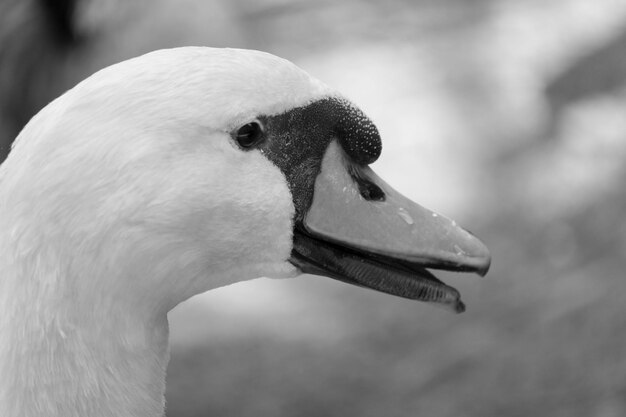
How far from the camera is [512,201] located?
5637 mm

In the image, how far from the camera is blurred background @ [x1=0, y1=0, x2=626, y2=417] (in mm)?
4605

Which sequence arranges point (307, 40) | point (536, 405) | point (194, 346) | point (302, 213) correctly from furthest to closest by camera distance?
point (307, 40)
point (194, 346)
point (536, 405)
point (302, 213)

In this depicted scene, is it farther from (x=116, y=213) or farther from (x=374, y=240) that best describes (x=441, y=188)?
(x=116, y=213)

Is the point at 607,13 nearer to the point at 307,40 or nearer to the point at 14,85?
the point at 307,40

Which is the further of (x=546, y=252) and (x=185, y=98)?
(x=546, y=252)

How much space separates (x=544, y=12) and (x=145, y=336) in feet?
18.5

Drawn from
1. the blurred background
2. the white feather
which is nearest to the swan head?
the white feather

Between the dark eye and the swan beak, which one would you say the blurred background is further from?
the dark eye

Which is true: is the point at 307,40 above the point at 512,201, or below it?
above

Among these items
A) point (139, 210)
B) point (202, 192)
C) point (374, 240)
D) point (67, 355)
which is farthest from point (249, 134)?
point (67, 355)

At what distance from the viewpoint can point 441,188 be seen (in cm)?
570

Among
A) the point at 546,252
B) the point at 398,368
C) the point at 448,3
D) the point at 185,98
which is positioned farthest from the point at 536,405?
the point at 448,3

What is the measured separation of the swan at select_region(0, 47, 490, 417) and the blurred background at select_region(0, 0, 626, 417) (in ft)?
8.74

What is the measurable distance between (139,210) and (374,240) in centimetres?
53
